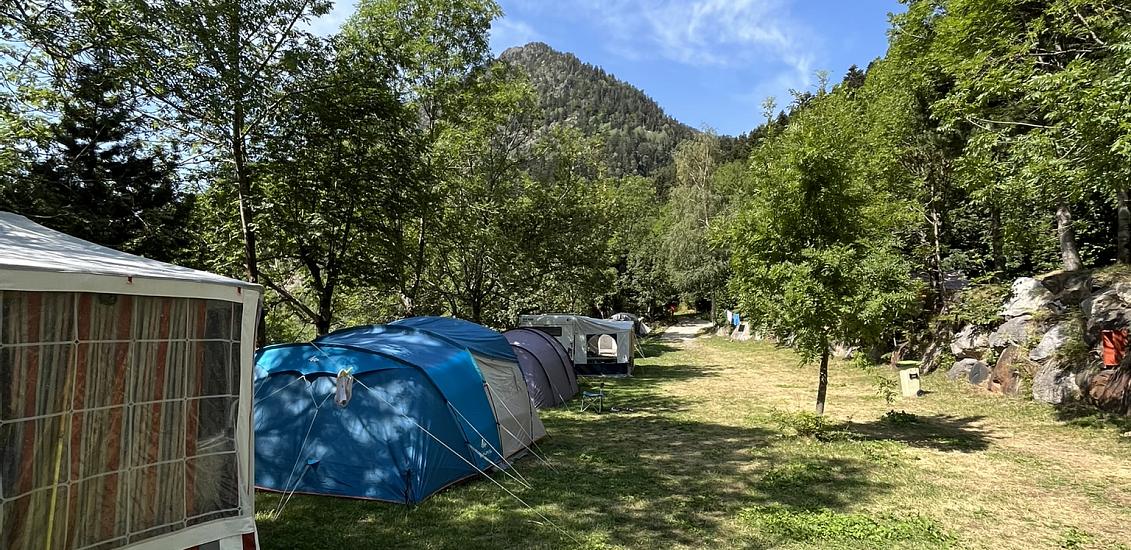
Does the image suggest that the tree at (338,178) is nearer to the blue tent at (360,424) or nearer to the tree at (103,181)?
the tree at (103,181)

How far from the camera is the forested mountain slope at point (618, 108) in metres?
120

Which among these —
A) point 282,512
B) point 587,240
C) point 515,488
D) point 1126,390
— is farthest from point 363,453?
point 587,240

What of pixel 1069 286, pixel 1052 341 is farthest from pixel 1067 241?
pixel 1052 341

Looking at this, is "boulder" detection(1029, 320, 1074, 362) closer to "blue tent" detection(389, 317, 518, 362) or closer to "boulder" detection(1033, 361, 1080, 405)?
"boulder" detection(1033, 361, 1080, 405)

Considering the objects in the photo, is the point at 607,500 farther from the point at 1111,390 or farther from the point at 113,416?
the point at 1111,390

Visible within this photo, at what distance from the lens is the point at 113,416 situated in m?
3.25

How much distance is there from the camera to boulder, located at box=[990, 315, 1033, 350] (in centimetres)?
1278

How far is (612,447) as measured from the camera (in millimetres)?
8641

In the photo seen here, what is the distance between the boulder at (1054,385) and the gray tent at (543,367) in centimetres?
892

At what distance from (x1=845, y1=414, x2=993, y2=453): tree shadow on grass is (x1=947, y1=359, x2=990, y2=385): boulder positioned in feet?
10.6

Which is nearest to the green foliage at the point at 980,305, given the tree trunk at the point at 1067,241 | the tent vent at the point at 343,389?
the tree trunk at the point at 1067,241

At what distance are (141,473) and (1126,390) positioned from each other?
41.8ft

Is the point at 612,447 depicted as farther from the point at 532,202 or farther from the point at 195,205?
the point at 532,202

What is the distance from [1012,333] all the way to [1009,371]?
1282mm
